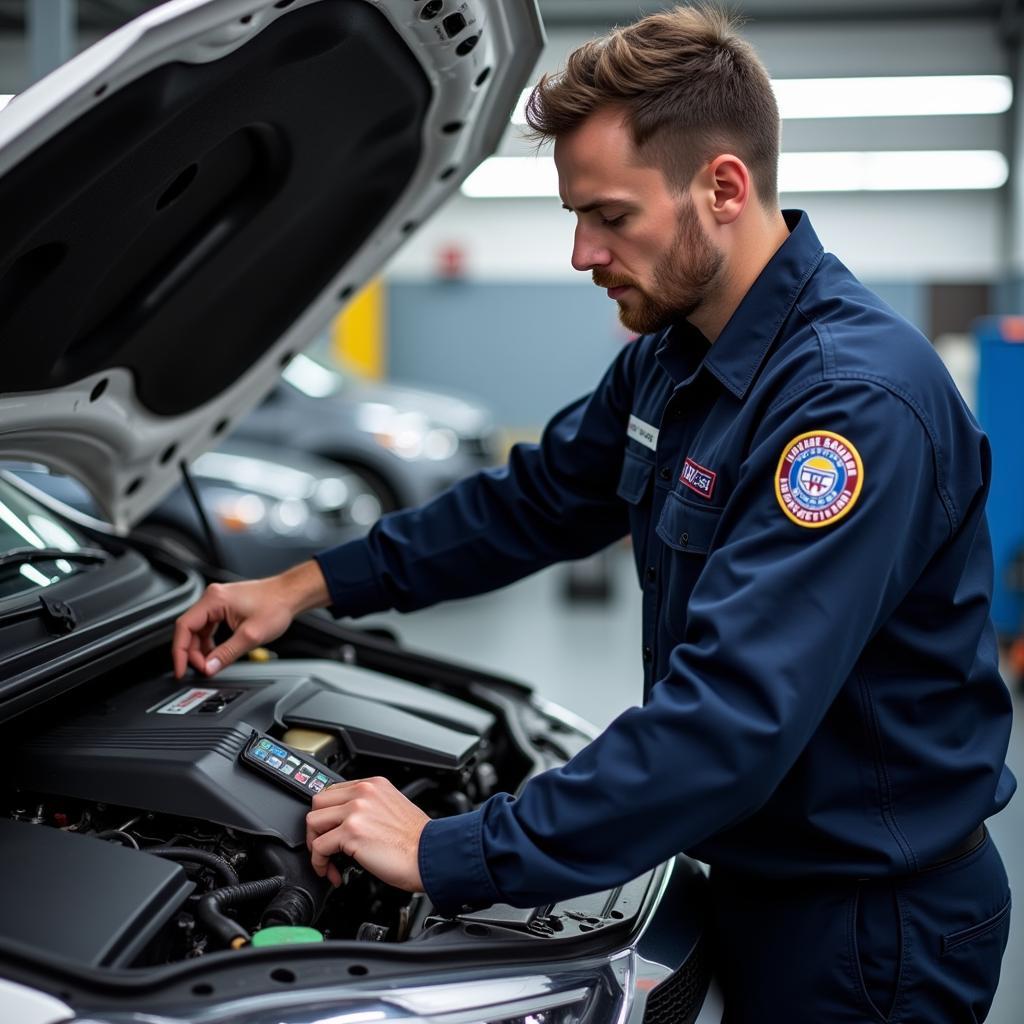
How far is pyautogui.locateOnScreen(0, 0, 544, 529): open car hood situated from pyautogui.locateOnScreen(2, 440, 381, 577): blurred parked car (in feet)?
7.29

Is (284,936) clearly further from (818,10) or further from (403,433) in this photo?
(818,10)

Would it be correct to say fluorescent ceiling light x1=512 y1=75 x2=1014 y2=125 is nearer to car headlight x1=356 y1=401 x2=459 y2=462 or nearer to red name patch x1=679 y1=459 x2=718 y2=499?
car headlight x1=356 y1=401 x2=459 y2=462

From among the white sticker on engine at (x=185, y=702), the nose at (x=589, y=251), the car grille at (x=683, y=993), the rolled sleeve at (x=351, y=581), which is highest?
the nose at (x=589, y=251)

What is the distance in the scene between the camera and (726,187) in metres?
1.28

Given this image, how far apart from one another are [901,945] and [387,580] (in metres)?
0.91

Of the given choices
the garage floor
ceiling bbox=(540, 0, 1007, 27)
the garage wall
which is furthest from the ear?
the garage wall

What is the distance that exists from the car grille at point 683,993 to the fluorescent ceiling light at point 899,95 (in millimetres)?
10001

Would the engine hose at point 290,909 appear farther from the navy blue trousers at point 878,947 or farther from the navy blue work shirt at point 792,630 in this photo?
the navy blue trousers at point 878,947

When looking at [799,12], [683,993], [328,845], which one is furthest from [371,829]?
[799,12]

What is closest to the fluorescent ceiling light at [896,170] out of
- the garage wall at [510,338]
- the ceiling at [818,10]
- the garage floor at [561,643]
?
the garage wall at [510,338]

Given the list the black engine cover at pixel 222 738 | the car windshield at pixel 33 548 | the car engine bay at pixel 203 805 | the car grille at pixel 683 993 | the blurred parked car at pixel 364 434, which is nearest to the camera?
the car engine bay at pixel 203 805

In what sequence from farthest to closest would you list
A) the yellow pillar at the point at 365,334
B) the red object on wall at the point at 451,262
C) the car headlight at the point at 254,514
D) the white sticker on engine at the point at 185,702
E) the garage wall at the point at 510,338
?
the red object on wall at the point at 451,262, the yellow pillar at the point at 365,334, the garage wall at the point at 510,338, the car headlight at the point at 254,514, the white sticker on engine at the point at 185,702

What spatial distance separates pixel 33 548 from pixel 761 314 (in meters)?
1.15

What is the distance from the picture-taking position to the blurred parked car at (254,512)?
14.6 feet
